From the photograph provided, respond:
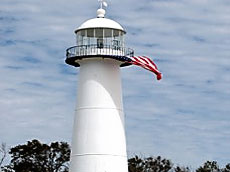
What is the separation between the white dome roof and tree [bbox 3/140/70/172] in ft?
127

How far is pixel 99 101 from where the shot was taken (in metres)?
49.2

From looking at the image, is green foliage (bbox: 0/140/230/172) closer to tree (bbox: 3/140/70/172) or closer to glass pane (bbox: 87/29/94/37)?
tree (bbox: 3/140/70/172)

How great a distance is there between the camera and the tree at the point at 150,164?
293 feet

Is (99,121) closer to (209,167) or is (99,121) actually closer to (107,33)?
(107,33)

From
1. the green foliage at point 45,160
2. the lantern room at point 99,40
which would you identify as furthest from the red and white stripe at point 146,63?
the green foliage at point 45,160

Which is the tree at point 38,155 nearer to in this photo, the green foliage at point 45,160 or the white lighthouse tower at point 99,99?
the green foliage at point 45,160

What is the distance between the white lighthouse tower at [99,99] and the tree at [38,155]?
1486 inches

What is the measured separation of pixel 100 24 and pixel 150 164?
4392 cm

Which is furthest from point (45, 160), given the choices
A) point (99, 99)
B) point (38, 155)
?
point (99, 99)

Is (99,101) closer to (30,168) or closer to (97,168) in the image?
(97,168)

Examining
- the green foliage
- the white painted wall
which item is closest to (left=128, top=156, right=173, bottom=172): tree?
the green foliage

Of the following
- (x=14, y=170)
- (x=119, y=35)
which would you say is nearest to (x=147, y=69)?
(x=119, y=35)

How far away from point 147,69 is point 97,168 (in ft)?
21.1

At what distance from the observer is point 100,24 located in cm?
4931
